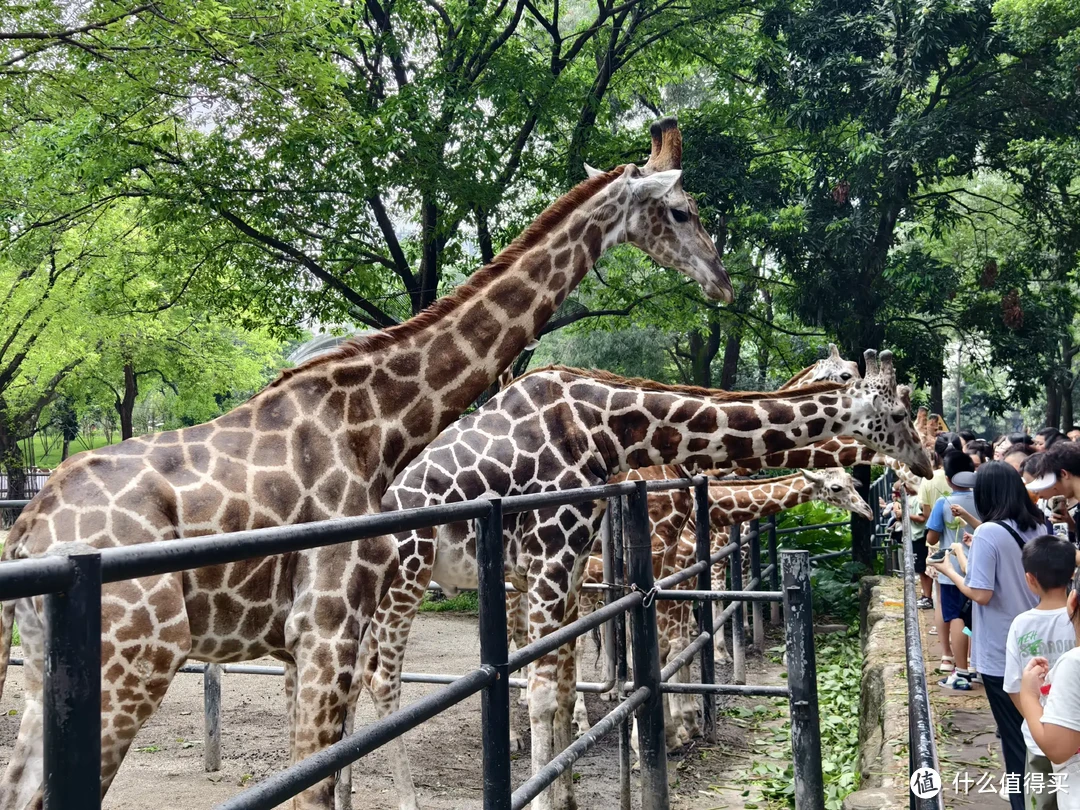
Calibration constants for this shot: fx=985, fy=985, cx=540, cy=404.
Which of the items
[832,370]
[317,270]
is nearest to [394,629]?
[832,370]

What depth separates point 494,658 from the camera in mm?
2463

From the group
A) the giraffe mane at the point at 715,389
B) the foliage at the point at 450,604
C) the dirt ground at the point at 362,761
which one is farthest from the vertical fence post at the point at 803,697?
the foliage at the point at 450,604

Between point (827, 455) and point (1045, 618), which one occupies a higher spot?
point (827, 455)

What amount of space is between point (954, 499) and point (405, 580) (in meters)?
4.13

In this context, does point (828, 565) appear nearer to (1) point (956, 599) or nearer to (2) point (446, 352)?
(1) point (956, 599)

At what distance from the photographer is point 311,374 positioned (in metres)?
3.65

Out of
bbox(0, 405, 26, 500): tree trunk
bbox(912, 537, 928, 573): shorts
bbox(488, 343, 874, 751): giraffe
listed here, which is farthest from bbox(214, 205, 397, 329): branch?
bbox(0, 405, 26, 500): tree trunk

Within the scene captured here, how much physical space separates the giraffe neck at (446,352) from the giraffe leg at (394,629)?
1.95 meters

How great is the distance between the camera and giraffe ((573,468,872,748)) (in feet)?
23.3

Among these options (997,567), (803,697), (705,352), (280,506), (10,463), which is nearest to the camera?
(280,506)

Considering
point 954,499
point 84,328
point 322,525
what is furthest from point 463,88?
point 84,328

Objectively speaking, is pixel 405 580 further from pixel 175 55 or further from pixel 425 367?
pixel 175 55

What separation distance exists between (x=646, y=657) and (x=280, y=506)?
156cm

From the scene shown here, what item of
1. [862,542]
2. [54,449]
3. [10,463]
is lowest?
[862,542]
